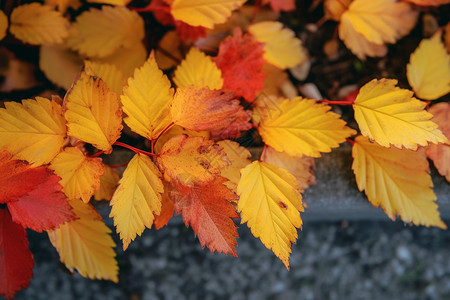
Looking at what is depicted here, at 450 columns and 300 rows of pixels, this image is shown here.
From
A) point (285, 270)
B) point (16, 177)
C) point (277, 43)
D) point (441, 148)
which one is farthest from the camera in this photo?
point (285, 270)

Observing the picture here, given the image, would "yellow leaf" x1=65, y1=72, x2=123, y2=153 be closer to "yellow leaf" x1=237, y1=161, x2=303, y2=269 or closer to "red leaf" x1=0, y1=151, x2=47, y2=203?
"red leaf" x1=0, y1=151, x2=47, y2=203

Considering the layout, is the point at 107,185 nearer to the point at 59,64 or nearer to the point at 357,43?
the point at 59,64

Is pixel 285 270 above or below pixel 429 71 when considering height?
below

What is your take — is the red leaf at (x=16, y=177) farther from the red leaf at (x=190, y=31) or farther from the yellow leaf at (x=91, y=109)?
the red leaf at (x=190, y=31)

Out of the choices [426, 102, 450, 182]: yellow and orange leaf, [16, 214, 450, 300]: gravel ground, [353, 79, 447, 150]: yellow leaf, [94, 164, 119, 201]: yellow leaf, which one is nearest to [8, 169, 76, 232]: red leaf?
[94, 164, 119, 201]: yellow leaf


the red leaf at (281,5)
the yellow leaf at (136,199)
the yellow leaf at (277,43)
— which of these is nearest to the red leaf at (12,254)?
the yellow leaf at (136,199)

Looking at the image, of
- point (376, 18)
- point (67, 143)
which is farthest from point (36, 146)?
point (376, 18)

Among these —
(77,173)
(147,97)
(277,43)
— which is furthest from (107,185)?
(277,43)
